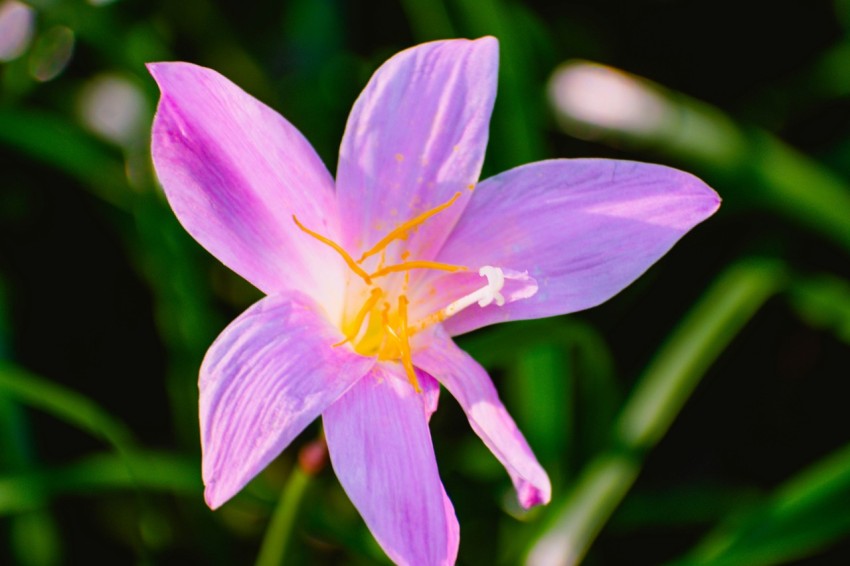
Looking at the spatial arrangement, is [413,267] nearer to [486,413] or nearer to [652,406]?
[486,413]

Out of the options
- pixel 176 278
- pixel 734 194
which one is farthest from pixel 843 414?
pixel 176 278

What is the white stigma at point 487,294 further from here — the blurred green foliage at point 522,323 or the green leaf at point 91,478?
the green leaf at point 91,478

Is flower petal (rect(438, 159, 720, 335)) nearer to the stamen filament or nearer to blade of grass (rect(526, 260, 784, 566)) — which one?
the stamen filament

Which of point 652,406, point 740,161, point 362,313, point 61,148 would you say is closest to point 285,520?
point 362,313

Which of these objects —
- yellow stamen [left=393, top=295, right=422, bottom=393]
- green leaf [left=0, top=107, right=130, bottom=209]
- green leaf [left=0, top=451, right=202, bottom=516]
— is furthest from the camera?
green leaf [left=0, top=107, right=130, bottom=209]

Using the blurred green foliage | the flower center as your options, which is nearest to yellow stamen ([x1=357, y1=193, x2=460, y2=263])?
the flower center
